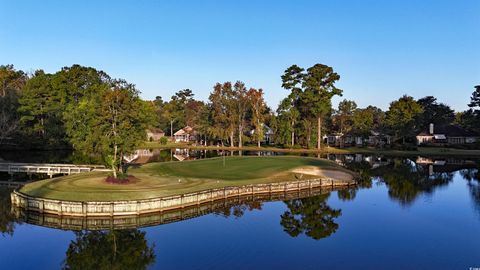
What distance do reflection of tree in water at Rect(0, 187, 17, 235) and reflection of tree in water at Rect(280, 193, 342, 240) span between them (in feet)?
71.2

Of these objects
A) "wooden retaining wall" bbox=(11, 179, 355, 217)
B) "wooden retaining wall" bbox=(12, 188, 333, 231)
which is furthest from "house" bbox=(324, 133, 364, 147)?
"wooden retaining wall" bbox=(12, 188, 333, 231)

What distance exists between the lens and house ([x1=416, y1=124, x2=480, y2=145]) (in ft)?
403

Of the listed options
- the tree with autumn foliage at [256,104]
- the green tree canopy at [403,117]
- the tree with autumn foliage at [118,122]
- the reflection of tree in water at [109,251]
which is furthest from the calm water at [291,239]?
the green tree canopy at [403,117]

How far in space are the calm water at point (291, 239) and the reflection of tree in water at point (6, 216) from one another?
0.36 feet

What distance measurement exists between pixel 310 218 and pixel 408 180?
29.1m

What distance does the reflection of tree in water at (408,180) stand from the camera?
153ft

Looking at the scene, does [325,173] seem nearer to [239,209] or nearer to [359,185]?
[359,185]

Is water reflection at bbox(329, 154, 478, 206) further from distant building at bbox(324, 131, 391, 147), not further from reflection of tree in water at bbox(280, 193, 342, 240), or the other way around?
distant building at bbox(324, 131, 391, 147)

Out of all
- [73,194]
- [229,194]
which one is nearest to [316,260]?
[229,194]

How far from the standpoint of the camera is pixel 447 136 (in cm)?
12550

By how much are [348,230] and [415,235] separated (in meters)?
4.95

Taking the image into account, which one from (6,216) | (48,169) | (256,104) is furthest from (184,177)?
(256,104)

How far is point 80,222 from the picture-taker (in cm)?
3078

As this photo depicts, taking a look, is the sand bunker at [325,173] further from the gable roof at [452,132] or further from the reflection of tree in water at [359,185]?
the gable roof at [452,132]
